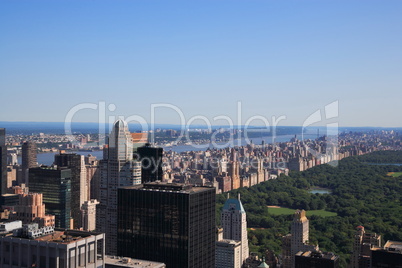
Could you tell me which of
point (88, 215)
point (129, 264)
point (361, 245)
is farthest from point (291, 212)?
point (129, 264)

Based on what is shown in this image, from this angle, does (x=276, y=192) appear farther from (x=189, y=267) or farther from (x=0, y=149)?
(x=189, y=267)

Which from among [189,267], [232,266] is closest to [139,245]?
[189,267]

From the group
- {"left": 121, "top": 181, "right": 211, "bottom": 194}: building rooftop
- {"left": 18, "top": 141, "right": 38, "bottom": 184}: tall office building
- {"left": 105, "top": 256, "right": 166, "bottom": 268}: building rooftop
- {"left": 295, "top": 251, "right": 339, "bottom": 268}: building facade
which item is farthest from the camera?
{"left": 18, "top": 141, "right": 38, "bottom": 184}: tall office building

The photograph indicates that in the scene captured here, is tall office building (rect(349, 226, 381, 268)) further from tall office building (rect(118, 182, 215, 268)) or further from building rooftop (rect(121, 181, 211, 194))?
building rooftop (rect(121, 181, 211, 194))

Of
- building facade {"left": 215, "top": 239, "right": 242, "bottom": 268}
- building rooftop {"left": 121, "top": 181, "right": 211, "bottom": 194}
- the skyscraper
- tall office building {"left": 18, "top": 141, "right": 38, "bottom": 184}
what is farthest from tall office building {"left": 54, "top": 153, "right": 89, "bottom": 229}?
building rooftop {"left": 121, "top": 181, "right": 211, "bottom": 194}

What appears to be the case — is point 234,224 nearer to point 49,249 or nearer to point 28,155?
point 49,249
